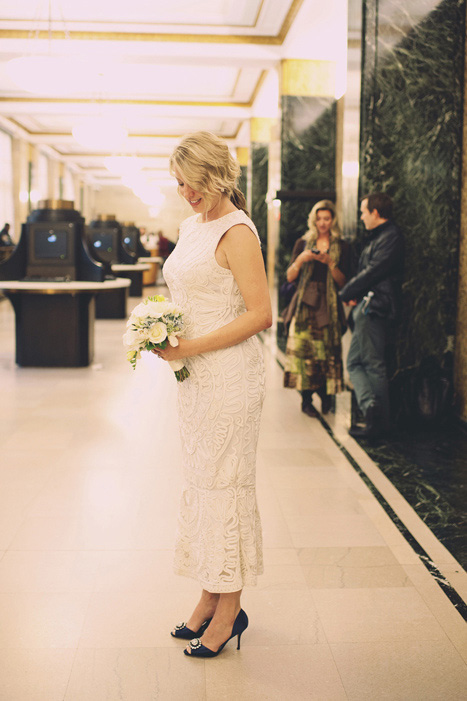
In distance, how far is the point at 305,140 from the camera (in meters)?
10.1

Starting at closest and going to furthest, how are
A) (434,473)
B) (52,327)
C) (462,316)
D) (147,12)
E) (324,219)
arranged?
1. (434,473)
2. (324,219)
3. (462,316)
4. (52,327)
5. (147,12)

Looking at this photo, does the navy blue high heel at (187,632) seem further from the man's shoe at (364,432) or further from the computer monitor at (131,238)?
the computer monitor at (131,238)

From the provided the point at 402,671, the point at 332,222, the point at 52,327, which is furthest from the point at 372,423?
the point at 52,327

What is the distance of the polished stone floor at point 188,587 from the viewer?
2.31 metres

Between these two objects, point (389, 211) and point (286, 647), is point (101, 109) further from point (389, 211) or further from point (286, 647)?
point (286, 647)

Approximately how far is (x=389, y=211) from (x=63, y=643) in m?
3.70

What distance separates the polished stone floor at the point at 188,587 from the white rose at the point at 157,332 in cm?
104

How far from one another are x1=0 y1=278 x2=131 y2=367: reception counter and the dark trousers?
3460 mm

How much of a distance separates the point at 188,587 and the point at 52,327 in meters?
5.54

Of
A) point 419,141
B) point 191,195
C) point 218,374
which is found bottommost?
point 218,374

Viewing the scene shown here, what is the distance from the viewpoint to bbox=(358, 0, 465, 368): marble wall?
5.36m

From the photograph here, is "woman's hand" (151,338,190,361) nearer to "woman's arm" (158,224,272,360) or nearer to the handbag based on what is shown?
"woman's arm" (158,224,272,360)

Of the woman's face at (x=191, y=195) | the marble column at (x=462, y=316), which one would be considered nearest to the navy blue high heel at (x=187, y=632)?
the woman's face at (x=191, y=195)

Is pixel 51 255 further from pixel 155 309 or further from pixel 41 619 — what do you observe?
pixel 155 309
